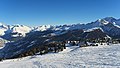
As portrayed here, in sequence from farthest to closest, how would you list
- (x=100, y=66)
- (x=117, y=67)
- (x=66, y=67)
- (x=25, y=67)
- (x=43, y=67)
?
(x=25, y=67) → (x=43, y=67) → (x=66, y=67) → (x=100, y=66) → (x=117, y=67)

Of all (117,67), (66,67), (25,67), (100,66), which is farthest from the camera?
(25,67)

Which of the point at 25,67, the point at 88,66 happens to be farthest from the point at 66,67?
the point at 25,67

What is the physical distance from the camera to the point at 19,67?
58.8m

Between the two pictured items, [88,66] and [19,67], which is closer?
[88,66]

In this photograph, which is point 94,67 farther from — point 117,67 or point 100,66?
point 117,67

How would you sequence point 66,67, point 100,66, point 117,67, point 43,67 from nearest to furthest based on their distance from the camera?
point 117,67 < point 100,66 < point 66,67 < point 43,67

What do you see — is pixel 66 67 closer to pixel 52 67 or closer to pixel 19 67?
pixel 52 67

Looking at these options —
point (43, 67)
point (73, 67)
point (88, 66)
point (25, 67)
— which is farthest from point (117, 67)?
point (25, 67)

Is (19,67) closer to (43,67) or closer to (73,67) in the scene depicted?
(43,67)

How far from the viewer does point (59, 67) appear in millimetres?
50375

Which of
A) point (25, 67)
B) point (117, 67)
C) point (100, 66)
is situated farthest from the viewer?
point (25, 67)

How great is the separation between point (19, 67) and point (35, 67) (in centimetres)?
612

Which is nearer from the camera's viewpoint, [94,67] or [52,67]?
[94,67]

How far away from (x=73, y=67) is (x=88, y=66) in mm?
3115
